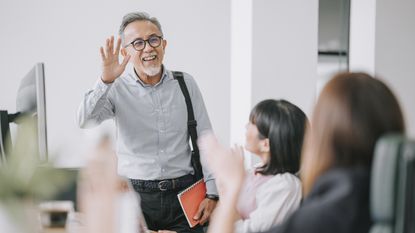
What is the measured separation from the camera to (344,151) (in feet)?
3.28

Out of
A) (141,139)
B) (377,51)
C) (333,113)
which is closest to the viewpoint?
(333,113)

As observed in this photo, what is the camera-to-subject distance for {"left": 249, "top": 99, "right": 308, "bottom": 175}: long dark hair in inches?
62.6

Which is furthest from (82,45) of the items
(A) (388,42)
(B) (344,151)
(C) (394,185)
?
(C) (394,185)

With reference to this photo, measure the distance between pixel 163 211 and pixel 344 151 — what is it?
114 centimetres

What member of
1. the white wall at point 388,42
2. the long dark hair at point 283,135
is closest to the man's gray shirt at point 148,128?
the long dark hair at point 283,135

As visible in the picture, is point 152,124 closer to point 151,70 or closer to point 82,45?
point 151,70

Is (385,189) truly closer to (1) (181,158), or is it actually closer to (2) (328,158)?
(2) (328,158)

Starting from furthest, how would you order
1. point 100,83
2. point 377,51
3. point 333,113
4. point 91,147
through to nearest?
point 377,51, point 100,83, point 333,113, point 91,147

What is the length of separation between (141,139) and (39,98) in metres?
0.69

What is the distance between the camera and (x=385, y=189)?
87 centimetres

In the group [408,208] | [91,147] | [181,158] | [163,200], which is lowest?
[163,200]

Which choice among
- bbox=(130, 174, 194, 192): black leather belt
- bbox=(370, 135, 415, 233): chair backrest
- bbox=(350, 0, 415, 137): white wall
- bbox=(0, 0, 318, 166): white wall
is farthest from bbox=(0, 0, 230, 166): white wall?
bbox=(370, 135, 415, 233): chair backrest

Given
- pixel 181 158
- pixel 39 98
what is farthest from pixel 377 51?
pixel 39 98

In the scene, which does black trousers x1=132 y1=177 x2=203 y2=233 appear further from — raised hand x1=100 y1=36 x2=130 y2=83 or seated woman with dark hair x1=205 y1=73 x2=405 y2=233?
seated woman with dark hair x1=205 y1=73 x2=405 y2=233
